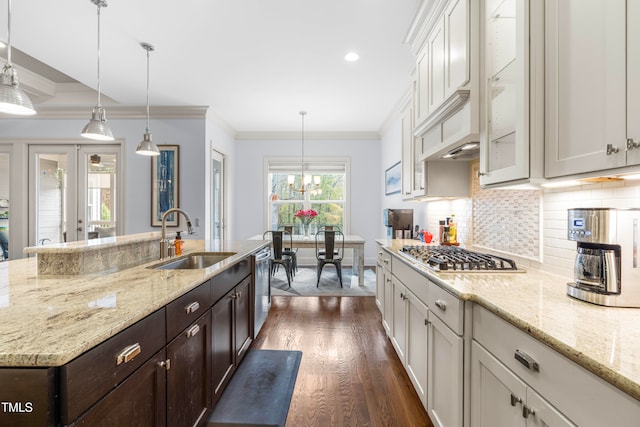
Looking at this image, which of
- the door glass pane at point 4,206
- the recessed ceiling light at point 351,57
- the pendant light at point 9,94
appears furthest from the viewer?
the door glass pane at point 4,206

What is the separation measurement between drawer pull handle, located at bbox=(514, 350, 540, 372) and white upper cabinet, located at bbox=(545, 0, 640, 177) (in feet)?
2.14

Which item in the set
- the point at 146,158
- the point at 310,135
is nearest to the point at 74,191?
the point at 146,158

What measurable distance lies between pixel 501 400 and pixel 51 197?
20.1 feet

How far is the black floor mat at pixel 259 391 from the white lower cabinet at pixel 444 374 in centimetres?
88

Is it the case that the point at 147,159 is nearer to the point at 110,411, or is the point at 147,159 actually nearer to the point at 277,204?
the point at 277,204

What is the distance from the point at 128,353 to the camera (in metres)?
0.98

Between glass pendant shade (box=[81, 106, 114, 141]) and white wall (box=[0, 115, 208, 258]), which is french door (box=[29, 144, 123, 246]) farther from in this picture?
glass pendant shade (box=[81, 106, 114, 141])

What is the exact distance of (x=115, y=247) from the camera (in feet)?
6.34

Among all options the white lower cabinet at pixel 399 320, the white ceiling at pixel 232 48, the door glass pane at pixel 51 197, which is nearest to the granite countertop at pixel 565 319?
the white lower cabinet at pixel 399 320

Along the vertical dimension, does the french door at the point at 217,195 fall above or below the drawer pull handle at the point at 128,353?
above

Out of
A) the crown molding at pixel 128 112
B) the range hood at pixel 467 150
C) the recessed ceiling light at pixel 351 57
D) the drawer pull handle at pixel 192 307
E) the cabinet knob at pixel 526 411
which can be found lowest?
the cabinet knob at pixel 526 411

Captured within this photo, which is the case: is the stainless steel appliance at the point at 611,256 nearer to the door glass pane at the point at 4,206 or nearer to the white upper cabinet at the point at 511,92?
the white upper cabinet at the point at 511,92

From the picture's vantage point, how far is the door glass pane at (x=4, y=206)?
4652 mm

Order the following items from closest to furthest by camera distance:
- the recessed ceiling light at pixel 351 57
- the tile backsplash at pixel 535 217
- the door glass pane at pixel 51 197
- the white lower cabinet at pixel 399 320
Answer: the tile backsplash at pixel 535 217
the white lower cabinet at pixel 399 320
the recessed ceiling light at pixel 351 57
the door glass pane at pixel 51 197
